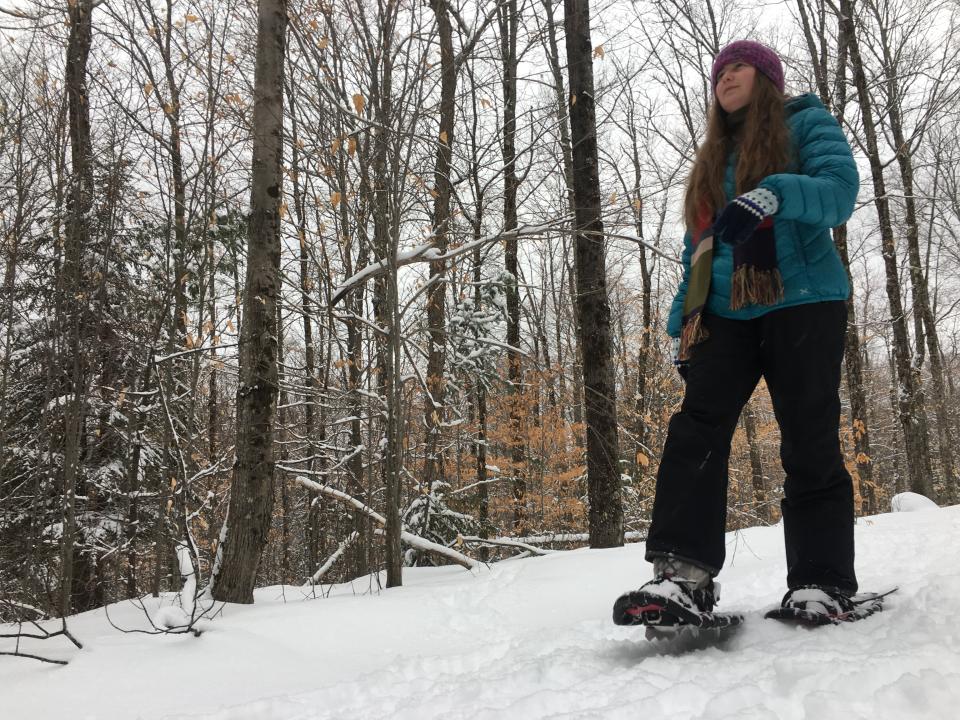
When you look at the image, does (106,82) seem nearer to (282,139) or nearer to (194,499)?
(282,139)

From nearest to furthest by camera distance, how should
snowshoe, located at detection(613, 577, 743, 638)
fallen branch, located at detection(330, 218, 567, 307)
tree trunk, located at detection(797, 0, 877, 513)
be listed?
snowshoe, located at detection(613, 577, 743, 638), fallen branch, located at detection(330, 218, 567, 307), tree trunk, located at detection(797, 0, 877, 513)

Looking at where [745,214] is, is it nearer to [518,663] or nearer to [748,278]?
[748,278]

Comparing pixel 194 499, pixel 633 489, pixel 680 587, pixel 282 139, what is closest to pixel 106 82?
pixel 282 139

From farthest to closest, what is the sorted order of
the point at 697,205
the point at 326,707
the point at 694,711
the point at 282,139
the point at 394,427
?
1. the point at 282,139
2. the point at 394,427
3. the point at 697,205
4. the point at 326,707
5. the point at 694,711

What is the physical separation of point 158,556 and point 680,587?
349 cm

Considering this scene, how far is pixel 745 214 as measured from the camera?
1.65 meters

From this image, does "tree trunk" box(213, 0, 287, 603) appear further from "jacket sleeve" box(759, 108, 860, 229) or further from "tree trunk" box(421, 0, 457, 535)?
"jacket sleeve" box(759, 108, 860, 229)

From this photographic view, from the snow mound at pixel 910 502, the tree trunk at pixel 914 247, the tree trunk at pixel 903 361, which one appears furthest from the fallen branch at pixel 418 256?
the tree trunk at pixel 914 247

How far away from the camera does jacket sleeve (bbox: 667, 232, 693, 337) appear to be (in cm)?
208

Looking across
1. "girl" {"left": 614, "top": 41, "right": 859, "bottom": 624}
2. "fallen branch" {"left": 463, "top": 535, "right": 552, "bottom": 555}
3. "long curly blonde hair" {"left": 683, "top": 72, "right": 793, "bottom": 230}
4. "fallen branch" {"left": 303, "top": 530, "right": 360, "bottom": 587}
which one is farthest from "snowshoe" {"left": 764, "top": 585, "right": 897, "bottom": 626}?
"fallen branch" {"left": 463, "top": 535, "right": 552, "bottom": 555}

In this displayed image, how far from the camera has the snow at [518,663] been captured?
43.9 inches

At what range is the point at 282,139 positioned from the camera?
12.6 ft

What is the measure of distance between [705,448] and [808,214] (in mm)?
746

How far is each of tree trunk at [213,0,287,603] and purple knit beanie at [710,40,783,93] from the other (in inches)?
109
